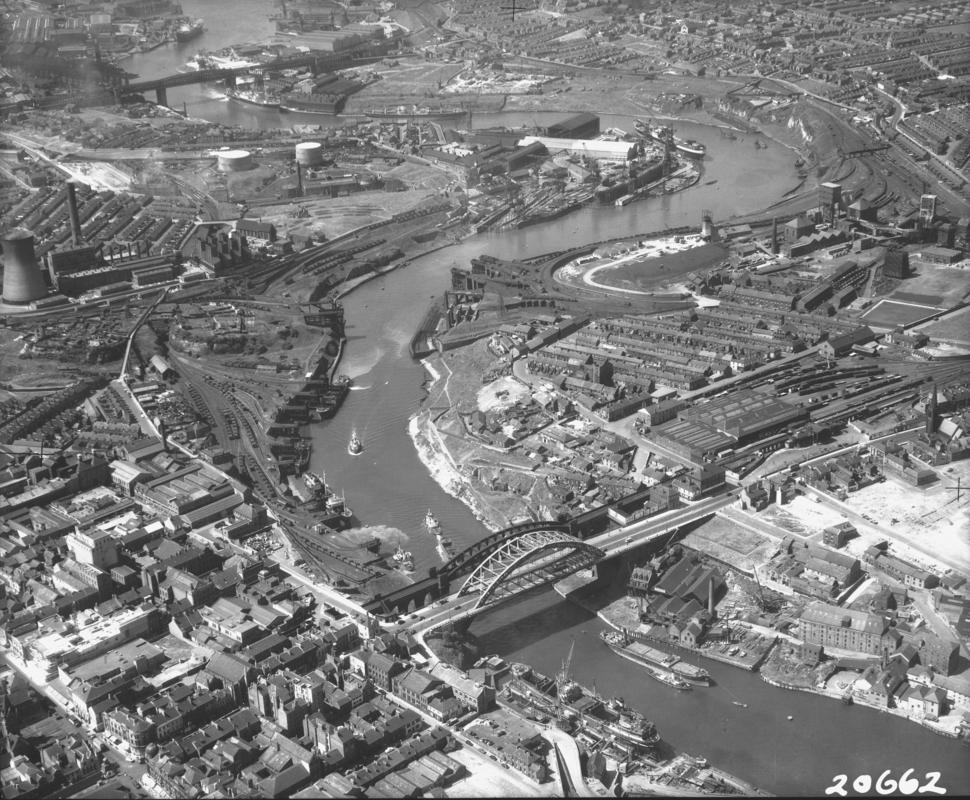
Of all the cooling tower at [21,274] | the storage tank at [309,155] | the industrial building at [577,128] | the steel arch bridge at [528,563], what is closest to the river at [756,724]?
the steel arch bridge at [528,563]

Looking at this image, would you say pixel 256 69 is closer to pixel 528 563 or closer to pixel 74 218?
pixel 74 218

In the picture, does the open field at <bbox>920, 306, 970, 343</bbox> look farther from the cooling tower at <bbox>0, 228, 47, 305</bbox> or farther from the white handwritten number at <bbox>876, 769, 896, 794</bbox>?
the cooling tower at <bbox>0, 228, 47, 305</bbox>

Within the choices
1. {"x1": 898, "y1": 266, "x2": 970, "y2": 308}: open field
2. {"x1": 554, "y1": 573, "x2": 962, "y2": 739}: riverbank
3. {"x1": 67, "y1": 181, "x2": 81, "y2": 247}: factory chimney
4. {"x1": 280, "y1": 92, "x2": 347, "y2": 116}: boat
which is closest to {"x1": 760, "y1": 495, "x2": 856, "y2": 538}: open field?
{"x1": 554, "y1": 573, "x2": 962, "y2": 739}: riverbank

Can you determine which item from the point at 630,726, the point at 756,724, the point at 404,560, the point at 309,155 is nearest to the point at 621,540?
the point at 404,560

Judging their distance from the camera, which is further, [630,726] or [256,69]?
[256,69]

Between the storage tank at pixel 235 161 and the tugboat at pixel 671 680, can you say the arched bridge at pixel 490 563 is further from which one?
the storage tank at pixel 235 161

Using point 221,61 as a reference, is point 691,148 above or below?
below
